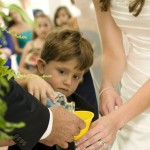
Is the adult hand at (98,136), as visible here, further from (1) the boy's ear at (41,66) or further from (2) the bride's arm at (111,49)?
(1) the boy's ear at (41,66)

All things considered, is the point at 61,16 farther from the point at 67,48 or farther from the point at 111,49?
the point at 111,49

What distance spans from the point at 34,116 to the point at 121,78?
933 mm

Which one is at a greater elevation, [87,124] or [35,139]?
[35,139]

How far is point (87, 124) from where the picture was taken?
1383 millimetres

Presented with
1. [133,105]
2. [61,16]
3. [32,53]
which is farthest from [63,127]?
[61,16]

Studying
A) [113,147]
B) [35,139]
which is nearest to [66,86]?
[113,147]

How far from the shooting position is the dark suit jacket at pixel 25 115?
1048 millimetres

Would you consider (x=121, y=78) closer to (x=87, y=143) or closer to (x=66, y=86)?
(x=66, y=86)

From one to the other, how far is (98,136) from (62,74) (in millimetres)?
633

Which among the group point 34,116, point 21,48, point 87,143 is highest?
point 34,116

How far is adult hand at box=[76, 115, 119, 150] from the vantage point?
1.39 meters

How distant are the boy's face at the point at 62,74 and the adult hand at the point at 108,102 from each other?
0.21 meters

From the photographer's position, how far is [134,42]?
6.03 ft

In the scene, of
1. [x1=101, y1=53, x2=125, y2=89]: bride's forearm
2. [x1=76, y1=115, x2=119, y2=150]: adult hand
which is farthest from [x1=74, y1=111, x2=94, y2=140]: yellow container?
[x1=101, y1=53, x2=125, y2=89]: bride's forearm
